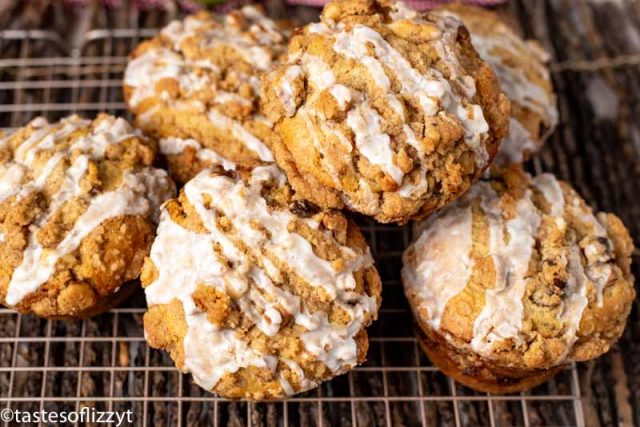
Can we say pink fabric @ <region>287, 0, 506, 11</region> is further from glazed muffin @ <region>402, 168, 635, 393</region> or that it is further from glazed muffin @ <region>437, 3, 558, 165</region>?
glazed muffin @ <region>402, 168, 635, 393</region>

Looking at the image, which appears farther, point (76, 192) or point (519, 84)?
point (519, 84)

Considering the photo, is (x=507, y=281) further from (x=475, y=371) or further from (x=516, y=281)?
(x=475, y=371)

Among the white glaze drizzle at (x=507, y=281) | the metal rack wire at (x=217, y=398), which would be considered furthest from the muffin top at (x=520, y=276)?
the metal rack wire at (x=217, y=398)

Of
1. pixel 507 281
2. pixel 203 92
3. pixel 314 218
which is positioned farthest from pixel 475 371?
pixel 203 92

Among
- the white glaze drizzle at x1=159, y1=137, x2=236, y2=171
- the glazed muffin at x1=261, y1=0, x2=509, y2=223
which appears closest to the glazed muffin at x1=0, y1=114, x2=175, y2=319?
the white glaze drizzle at x1=159, y1=137, x2=236, y2=171

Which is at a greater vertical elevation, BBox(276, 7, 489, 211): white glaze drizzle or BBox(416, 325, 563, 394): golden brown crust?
BBox(276, 7, 489, 211): white glaze drizzle

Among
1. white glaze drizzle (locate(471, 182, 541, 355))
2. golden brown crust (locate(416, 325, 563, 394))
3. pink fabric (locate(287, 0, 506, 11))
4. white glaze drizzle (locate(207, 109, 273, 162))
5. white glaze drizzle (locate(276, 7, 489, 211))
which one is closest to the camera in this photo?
white glaze drizzle (locate(276, 7, 489, 211))

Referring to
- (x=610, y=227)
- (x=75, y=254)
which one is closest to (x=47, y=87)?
(x=75, y=254)

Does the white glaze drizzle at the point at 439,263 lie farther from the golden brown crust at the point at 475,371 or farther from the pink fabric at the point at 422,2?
the pink fabric at the point at 422,2
